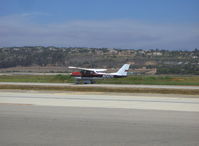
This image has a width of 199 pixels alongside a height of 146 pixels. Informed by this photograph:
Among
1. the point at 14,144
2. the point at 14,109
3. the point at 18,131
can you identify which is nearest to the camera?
the point at 14,144

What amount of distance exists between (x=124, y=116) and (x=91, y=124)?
2.28 meters

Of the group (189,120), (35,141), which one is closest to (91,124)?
(35,141)

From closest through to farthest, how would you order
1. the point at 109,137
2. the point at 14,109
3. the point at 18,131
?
the point at 109,137 < the point at 18,131 < the point at 14,109

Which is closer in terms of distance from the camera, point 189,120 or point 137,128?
point 137,128

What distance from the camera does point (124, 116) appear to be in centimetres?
1420

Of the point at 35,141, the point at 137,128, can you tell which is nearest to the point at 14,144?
the point at 35,141

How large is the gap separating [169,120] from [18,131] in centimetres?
566

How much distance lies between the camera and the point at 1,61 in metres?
138

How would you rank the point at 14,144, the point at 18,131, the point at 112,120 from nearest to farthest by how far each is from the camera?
the point at 14,144 < the point at 18,131 < the point at 112,120

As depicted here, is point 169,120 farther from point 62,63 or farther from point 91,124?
point 62,63

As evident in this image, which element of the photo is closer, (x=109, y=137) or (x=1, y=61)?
(x=109, y=137)

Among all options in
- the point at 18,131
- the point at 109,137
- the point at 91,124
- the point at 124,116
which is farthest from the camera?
the point at 124,116

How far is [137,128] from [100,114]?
3.36m

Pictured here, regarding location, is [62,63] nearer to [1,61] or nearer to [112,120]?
[1,61]
